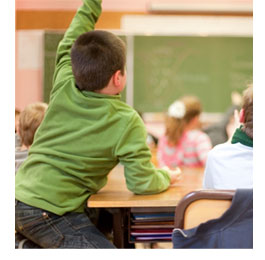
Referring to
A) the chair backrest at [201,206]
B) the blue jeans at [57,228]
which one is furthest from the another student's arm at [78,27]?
the chair backrest at [201,206]

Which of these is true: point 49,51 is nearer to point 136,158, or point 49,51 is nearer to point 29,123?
point 29,123

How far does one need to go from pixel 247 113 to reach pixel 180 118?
6.79 ft

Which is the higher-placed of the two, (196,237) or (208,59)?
(208,59)

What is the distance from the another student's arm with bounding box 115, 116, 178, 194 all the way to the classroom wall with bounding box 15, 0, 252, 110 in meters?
3.97

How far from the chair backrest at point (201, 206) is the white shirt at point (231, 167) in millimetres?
316

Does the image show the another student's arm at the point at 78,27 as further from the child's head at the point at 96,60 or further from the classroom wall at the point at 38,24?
the classroom wall at the point at 38,24

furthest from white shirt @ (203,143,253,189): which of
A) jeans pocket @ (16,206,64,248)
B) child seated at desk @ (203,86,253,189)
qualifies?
jeans pocket @ (16,206,64,248)

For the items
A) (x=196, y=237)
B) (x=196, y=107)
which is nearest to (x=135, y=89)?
(x=196, y=107)

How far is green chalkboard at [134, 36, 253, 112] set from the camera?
5.45m

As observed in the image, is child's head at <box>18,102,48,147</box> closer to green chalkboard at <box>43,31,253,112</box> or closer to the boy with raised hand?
the boy with raised hand
